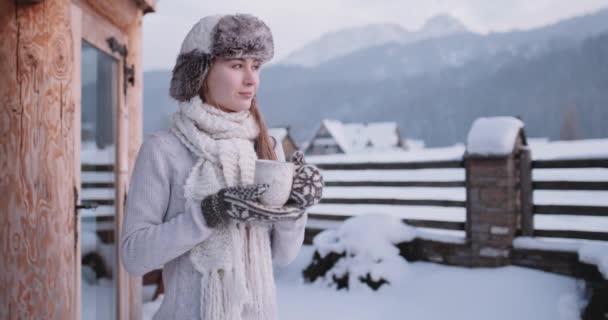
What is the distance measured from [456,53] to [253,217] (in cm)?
12220

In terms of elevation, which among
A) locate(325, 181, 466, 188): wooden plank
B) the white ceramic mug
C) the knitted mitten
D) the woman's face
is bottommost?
locate(325, 181, 466, 188): wooden plank

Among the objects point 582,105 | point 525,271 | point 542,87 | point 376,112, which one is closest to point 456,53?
point 376,112

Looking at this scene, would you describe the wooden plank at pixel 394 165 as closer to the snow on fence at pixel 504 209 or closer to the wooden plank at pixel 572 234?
the snow on fence at pixel 504 209

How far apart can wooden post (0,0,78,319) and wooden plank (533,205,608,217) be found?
15.2ft

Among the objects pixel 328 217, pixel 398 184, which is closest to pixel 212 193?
pixel 398 184

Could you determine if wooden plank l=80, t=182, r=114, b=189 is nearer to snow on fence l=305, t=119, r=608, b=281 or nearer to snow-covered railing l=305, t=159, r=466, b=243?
snow on fence l=305, t=119, r=608, b=281

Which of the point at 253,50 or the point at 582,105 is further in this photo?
the point at 582,105

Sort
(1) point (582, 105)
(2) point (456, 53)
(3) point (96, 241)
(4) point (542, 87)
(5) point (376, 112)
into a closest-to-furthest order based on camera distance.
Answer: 1. (3) point (96, 241)
2. (1) point (582, 105)
3. (4) point (542, 87)
4. (5) point (376, 112)
5. (2) point (456, 53)

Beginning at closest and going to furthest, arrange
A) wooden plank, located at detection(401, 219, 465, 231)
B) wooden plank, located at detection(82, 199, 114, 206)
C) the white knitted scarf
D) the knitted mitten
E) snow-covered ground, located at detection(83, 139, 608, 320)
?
the knitted mitten < the white knitted scarf < wooden plank, located at detection(82, 199, 114, 206) < snow-covered ground, located at detection(83, 139, 608, 320) < wooden plank, located at detection(401, 219, 465, 231)

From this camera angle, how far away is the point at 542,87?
2440 inches

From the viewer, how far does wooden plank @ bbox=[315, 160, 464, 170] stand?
553 centimetres

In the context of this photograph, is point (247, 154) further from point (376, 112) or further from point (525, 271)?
point (376, 112)

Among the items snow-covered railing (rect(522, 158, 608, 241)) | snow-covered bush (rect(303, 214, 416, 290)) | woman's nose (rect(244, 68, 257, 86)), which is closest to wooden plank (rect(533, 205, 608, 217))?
snow-covered railing (rect(522, 158, 608, 241))

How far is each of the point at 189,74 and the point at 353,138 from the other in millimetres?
38714
